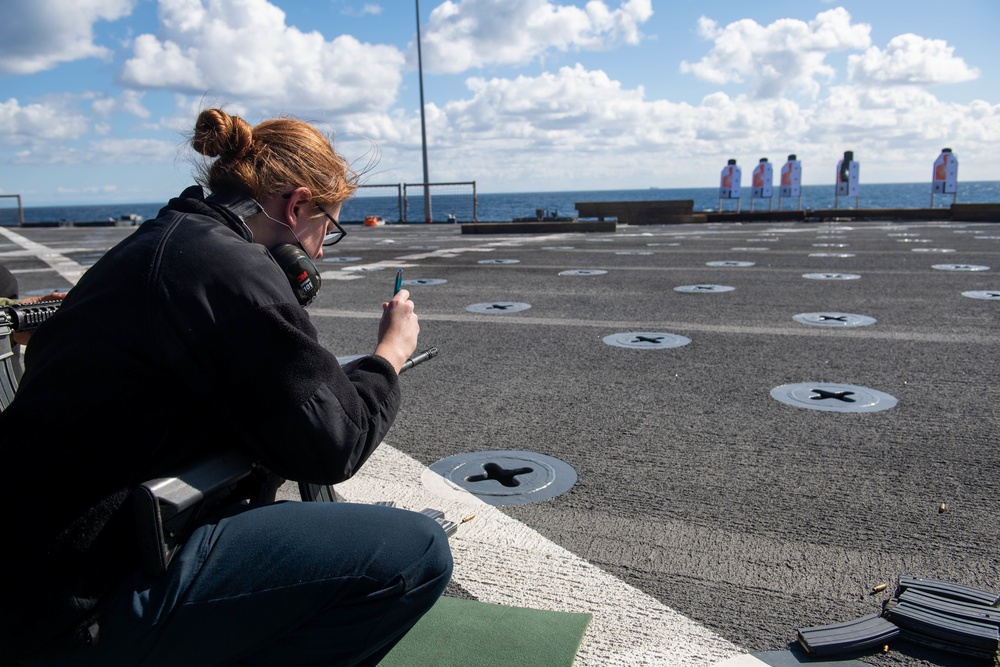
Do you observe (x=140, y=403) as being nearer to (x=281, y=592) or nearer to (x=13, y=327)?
(x=281, y=592)

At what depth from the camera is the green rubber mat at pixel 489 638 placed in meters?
2.20

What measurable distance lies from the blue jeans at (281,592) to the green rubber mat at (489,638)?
0.39 m

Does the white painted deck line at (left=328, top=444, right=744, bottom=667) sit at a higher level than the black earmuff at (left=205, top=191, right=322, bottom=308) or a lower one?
lower

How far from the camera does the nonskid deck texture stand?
2.46 metres

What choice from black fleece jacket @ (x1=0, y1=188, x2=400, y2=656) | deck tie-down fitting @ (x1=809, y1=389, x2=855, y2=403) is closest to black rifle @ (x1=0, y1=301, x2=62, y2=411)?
black fleece jacket @ (x1=0, y1=188, x2=400, y2=656)

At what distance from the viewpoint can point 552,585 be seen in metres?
2.56

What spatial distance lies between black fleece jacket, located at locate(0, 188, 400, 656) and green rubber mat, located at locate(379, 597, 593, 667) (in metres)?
0.78

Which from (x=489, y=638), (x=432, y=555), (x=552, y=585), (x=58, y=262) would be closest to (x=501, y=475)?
(x=552, y=585)

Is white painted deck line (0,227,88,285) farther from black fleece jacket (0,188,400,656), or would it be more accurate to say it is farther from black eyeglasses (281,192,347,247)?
black fleece jacket (0,188,400,656)

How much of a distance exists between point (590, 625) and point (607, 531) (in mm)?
609

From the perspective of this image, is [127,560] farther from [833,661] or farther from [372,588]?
[833,661]

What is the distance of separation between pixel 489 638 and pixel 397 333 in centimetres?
93

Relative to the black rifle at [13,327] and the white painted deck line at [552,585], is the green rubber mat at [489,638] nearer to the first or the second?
the white painted deck line at [552,585]

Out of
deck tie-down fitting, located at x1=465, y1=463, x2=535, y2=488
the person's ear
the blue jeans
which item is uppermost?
the person's ear
